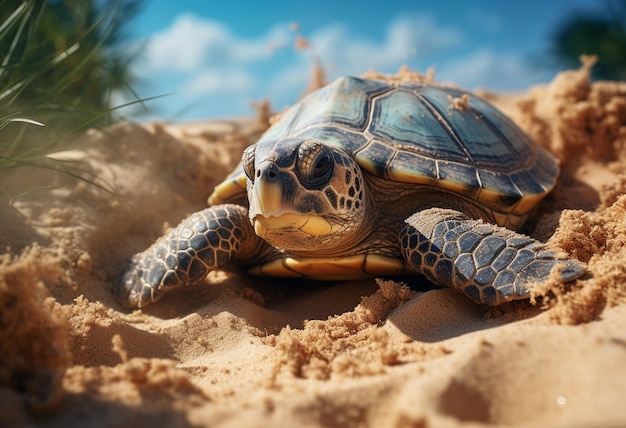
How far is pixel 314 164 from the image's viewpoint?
261cm

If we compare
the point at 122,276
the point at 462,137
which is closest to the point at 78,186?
the point at 122,276

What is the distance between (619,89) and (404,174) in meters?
3.55

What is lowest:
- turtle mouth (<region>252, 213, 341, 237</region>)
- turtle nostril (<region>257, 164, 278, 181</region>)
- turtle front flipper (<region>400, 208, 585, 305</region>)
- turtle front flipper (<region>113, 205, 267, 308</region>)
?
turtle front flipper (<region>113, 205, 267, 308</region>)

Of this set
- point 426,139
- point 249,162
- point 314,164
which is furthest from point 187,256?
point 426,139

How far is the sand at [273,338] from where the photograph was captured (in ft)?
5.17

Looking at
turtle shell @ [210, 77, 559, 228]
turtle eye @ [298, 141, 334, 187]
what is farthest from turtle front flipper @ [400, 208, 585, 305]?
turtle eye @ [298, 141, 334, 187]

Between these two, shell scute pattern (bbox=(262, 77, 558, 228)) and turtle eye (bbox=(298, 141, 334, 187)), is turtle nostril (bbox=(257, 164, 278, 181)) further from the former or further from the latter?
shell scute pattern (bbox=(262, 77, 558, 228))

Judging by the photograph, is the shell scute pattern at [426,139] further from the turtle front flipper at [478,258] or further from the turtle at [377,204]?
the turtle front flipper at [478,258]

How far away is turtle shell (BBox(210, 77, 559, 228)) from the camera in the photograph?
3.08m

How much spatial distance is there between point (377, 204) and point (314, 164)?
76 centimetres

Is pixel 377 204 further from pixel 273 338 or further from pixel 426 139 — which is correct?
pixel 273 338

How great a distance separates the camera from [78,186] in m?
3.83

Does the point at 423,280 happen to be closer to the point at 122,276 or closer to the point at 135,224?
the point at 122,276

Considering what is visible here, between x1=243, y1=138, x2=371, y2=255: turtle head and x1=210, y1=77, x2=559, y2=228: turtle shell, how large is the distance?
12.2 inches
